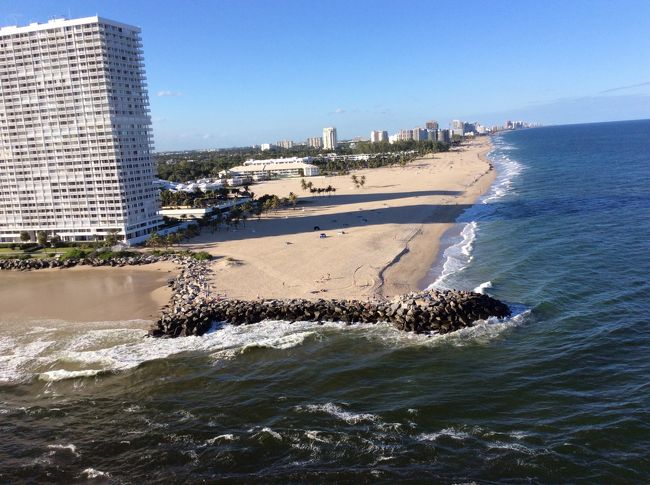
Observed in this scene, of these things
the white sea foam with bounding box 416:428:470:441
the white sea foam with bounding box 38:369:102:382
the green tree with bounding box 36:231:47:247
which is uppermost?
the green tree with bounding box 36:231:47:247

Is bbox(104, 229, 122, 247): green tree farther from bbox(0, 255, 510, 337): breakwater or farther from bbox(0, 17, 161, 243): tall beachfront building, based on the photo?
bbox(0, 255, 510, 337): breakwater

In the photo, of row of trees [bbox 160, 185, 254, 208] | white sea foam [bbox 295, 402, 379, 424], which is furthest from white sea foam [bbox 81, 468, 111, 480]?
row of trees [bbox 160, 185, 254, 208]

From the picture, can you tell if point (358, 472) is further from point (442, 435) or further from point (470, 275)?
point (470, 275)

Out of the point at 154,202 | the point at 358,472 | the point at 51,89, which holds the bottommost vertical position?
the point at 358,472

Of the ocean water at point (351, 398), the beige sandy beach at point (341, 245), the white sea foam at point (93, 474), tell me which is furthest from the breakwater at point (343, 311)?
the white sea foam at point (93, 474)

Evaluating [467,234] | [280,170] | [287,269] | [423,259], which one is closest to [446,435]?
[287,269]

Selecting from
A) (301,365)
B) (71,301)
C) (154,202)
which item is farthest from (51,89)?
(301,365)

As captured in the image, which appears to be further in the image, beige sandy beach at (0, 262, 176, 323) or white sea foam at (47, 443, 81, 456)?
beige sandy beach at (0, 262, 176, 323)
